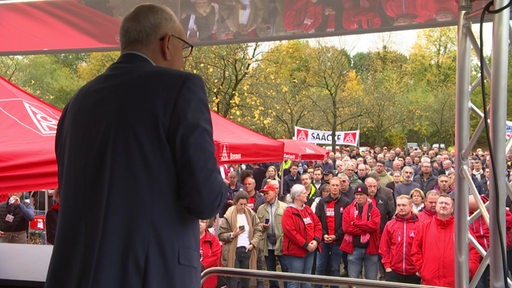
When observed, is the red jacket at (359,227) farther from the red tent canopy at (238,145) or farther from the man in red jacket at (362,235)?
the red tent canopy at (238,145)

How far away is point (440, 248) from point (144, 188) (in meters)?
6.29

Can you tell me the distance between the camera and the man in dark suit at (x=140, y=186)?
174cm

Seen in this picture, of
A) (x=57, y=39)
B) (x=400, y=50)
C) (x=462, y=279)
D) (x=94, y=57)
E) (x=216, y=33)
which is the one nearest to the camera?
(x=462, y=279)

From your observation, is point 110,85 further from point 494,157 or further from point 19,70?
point 19,70

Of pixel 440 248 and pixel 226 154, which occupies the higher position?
pixel 226 154

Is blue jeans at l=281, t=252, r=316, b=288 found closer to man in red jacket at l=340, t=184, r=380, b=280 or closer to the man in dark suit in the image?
man in red jacket at l=340, t=184, r=380, b=280

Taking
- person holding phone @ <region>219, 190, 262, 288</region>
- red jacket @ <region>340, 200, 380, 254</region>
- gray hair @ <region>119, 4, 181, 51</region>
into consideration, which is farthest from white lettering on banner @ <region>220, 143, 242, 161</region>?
red jacket @ <region>340, 200, 380, 254</region>

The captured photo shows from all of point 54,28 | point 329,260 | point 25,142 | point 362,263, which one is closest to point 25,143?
point 25,142

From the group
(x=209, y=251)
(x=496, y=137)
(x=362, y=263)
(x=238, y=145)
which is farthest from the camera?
(x=362, y=263)

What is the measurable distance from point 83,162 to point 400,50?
43958 millimetres

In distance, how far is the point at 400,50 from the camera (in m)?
43.8

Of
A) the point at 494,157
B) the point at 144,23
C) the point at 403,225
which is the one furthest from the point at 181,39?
the point at 403,225

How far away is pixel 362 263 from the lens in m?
9.27

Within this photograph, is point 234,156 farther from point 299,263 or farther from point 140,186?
point 299,263
